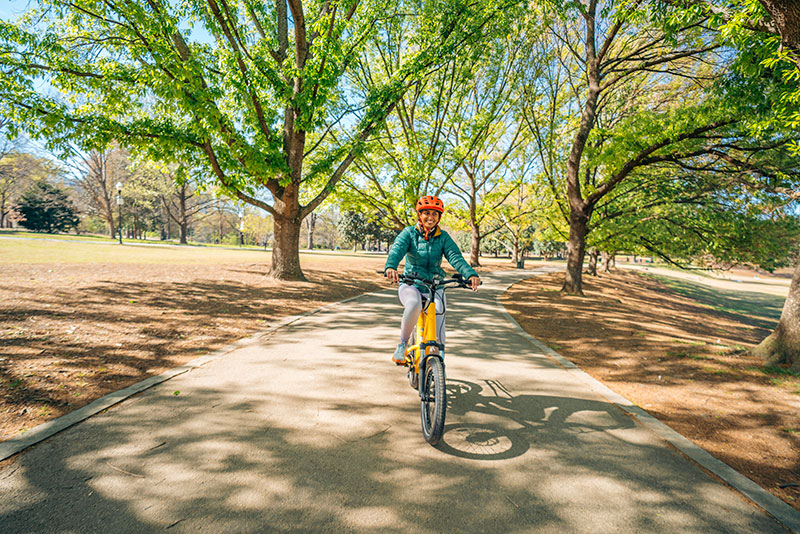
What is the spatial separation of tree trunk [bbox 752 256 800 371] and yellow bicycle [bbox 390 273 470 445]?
5711 mm

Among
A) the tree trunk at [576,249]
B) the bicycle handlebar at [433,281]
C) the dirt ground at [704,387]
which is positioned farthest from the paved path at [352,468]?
the tree trunk at [576,249]

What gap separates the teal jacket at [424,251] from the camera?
399 centimetres

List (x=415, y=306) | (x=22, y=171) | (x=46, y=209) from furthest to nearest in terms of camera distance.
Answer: (x=22, y=171) < (x=46, y=209) < (x=415, y=306)

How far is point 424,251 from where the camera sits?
4.01 meters

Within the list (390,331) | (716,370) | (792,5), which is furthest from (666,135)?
(390,331)

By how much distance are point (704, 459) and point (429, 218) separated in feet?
11.0

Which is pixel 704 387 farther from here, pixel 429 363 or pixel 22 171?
pixel 22 171

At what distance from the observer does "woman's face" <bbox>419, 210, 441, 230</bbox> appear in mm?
3916

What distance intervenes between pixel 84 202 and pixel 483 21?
6122 centimetres

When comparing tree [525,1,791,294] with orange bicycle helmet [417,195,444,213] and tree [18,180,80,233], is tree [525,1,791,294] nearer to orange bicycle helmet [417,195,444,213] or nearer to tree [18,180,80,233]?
orange bicycle helmet [417,195,444,213]

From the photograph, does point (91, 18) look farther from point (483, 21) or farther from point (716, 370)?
point (716, 370)

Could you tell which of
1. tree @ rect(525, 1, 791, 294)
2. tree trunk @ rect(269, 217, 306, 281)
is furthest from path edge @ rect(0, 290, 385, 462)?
tree @ rect(525, 1, 791, 294)

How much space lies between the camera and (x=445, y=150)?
63.6ft

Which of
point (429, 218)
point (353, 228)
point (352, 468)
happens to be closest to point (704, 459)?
point (352, 468)
